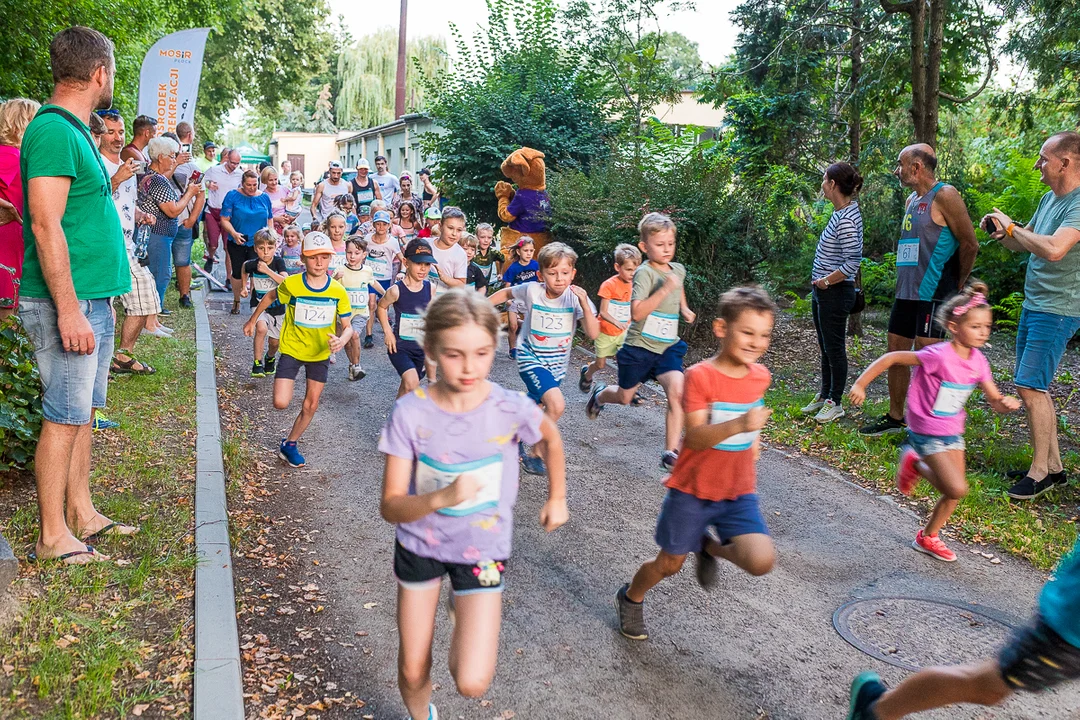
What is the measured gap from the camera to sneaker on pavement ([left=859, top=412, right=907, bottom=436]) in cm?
761

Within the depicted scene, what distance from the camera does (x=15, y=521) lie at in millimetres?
4652

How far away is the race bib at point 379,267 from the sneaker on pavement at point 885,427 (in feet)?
20.4

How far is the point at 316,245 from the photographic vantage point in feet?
23.1

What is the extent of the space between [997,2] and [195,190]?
10133 mm

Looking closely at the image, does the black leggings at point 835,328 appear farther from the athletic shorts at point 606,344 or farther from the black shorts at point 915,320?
the athletic shorts at point 606,344

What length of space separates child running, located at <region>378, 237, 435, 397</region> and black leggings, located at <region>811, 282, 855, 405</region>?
3.47m

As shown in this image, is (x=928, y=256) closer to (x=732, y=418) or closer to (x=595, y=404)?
(x=595, y=404)

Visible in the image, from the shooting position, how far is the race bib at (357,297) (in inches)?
383

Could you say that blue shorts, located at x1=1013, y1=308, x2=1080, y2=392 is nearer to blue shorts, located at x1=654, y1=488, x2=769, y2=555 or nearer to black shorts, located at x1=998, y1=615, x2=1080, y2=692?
blue shorts, located at x1=654, y1=488, x2=769, y2=555

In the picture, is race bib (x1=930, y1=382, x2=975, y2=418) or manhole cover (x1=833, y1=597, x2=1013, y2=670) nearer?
manhole cover (x1=833, y1=597, x2=1013, y2=670)

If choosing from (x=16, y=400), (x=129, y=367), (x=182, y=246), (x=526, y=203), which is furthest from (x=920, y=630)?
(x=182, y=246)

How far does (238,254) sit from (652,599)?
10315mm

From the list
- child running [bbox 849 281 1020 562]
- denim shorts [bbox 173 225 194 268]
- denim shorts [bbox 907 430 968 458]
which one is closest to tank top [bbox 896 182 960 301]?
child running [bbox 849 281 1020 562]

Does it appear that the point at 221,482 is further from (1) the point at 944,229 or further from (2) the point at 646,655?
(1) the point at 944,229
